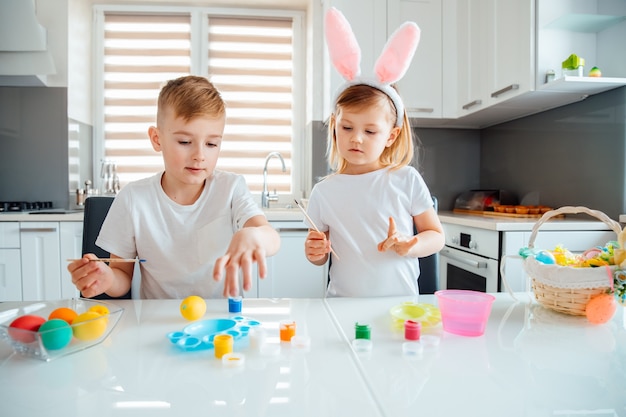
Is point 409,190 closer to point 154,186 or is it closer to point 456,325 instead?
point 456,325

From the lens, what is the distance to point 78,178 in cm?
305

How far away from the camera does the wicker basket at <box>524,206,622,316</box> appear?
87 centimetres

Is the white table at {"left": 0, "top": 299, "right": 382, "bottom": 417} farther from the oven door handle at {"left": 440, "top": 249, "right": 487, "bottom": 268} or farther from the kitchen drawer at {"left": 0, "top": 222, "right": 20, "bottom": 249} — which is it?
the kitchen drawer at {"left": 0, "top": 222, "right": 20, "bottom": 249}

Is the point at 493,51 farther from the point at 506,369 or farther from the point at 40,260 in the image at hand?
the point at 40,260

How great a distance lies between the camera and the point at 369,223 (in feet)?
4.24

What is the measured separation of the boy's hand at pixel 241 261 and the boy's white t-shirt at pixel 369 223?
54cm

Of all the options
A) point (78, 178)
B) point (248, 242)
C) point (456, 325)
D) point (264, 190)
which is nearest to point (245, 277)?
point (248, 242)

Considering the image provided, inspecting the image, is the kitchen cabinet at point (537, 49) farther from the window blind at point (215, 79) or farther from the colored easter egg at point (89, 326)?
the colored easter egg at point (89, 326)

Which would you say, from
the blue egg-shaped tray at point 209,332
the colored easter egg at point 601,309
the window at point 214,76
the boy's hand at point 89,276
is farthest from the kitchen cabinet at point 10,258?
the colored easter egg at point 601,309

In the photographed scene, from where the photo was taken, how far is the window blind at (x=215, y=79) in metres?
3.17

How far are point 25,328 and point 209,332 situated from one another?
0.91 feet

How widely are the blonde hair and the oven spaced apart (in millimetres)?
796

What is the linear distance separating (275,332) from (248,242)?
0.57ft

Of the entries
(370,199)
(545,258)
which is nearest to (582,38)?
(370,199)
